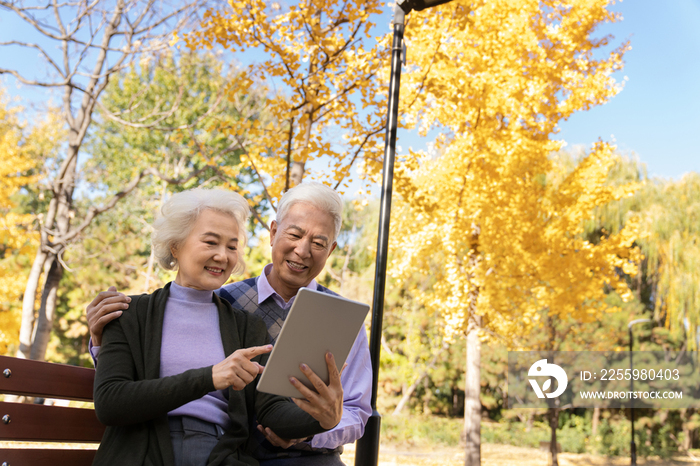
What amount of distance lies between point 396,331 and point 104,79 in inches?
568

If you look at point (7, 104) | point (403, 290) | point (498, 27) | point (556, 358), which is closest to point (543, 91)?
point (498, 27)

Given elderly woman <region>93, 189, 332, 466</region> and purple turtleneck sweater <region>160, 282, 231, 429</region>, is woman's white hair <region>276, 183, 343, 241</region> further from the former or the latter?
purple turtleneck sweater <region>160, 282, 231, 429</region>

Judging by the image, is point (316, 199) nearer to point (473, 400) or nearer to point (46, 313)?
point (46, 313)

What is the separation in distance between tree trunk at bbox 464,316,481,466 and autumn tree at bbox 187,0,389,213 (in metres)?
4.95

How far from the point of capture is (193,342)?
1754mm

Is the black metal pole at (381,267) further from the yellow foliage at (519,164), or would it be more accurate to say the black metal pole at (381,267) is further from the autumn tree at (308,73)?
the yellow foliage at (519,164)

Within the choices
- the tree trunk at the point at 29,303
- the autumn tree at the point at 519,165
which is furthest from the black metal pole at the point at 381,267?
the tree trunk at the point at 29,303

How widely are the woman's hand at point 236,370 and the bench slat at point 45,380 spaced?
0.74 meters

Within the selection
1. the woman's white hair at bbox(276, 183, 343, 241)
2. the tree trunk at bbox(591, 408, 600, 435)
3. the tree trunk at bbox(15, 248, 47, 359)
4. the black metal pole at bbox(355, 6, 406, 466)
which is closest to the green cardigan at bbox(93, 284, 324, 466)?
the woman's white hair at bbox(276, 183, 343, 241)

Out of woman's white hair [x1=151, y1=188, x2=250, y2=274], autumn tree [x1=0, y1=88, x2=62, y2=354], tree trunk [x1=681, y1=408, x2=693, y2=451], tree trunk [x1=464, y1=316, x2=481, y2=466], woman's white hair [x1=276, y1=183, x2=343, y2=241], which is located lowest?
tree trunk [x1=681, y1=408, x2=693, y2=451]

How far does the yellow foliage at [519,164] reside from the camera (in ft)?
26.1

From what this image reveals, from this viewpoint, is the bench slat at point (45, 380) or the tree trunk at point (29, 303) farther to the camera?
the tree trunk at point (29, 303)

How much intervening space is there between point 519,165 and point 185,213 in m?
7.15

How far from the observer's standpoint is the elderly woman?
1481mm
